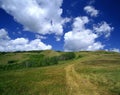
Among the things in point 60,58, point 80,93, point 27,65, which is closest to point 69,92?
point 80,93

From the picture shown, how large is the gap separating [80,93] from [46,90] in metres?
5.77

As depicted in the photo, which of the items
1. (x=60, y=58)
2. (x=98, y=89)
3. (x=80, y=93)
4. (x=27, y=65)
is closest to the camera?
(x=80, y=93)

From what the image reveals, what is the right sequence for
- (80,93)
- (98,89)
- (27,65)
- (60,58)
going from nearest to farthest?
(80,93) → (98,89) → (27,65) → (60,58)

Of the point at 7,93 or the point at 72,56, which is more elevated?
the point at 72,56

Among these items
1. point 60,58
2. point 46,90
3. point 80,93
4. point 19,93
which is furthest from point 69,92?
point 60,58

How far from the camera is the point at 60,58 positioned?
5527 inches

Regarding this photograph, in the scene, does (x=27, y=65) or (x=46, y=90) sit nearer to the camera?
(x=46, y=90)

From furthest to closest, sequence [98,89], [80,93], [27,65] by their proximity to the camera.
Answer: [27,65] → [98,89] → [80,93]

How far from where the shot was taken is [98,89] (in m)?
30.6

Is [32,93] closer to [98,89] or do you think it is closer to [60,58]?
[98,89]

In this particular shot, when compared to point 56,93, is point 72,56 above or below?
above

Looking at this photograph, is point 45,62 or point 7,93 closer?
point 7,93

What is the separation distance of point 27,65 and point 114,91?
88414mm

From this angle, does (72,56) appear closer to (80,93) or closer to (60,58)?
(60,58)
